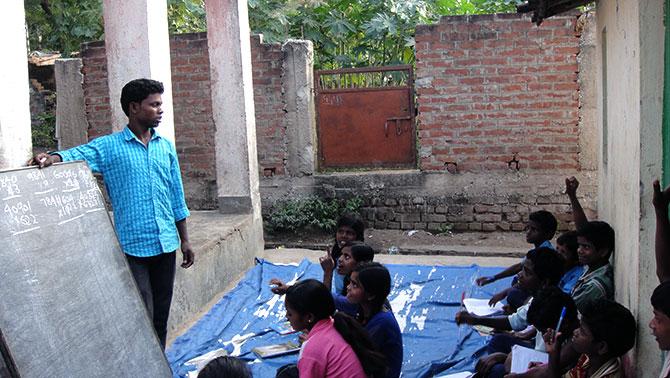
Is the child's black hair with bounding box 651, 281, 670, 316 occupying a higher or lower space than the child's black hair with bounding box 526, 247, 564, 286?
higher

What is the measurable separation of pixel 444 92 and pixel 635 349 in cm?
585

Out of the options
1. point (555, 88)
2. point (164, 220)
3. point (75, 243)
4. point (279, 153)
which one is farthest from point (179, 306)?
point (555, 88)

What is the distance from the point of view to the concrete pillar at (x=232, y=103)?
Answer: 758 cm

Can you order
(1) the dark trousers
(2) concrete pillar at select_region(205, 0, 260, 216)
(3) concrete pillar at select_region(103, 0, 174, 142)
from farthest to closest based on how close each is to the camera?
(2) concrete pillar at select_region(205, 0, 260, 216), (3) concrete pillar at select_region(103, 0, 174, 142), (1) the dark trousers

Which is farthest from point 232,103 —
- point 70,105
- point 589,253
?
point 589,253

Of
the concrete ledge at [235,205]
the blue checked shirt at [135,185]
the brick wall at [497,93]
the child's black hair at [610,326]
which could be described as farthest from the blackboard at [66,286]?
the brick wall at [497,93]

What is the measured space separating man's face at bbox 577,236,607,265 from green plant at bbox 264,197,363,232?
5080 millimetres

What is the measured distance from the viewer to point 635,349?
142 inches

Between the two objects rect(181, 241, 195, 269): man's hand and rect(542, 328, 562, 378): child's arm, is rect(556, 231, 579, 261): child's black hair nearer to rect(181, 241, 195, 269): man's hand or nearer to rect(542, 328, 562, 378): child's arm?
rect(542, 328, 562, 378): child's arm

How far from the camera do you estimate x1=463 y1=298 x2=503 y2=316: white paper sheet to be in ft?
17.7

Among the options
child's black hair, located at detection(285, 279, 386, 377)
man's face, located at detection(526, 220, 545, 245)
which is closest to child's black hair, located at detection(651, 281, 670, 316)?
child's black hair, located at detection(285, 279, 386, 377)

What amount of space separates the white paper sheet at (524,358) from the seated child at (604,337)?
48 cm

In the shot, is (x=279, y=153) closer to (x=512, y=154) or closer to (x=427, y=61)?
(x=427, y=61)

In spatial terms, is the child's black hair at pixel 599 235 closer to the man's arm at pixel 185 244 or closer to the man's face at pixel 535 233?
the man's face at pixel 535 233
